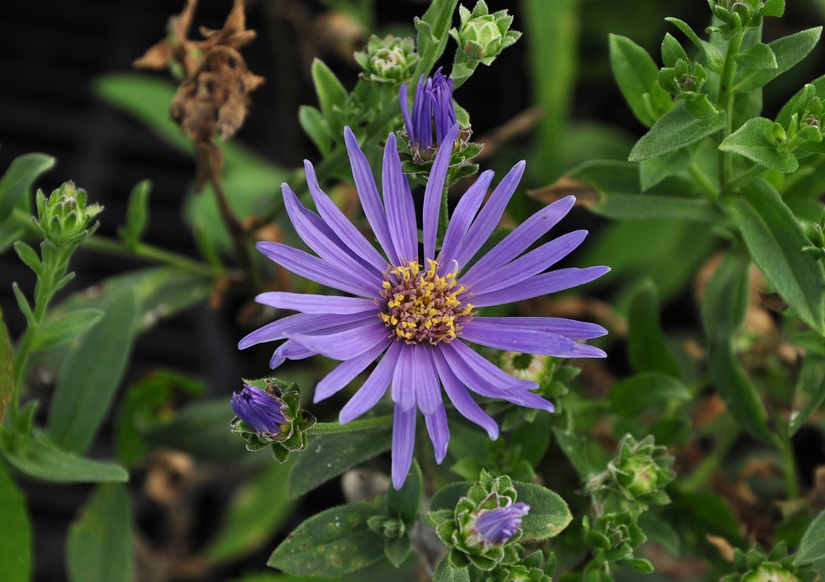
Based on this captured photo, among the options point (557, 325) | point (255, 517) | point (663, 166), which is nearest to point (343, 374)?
point (557, 325)

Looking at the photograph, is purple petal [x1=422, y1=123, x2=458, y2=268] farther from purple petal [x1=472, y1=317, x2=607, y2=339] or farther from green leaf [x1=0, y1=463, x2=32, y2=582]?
green leaf [x1=0, y1=463, x2=32, y2=582]

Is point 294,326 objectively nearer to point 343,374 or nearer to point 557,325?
point 343,374

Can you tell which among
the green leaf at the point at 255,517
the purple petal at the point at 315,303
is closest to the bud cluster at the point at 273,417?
the purple petal at the point at 315,303

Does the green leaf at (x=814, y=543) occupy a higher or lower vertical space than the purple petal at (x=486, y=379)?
lower

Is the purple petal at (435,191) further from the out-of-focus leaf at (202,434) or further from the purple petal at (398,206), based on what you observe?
the out-of-focus leaf at (202,434)

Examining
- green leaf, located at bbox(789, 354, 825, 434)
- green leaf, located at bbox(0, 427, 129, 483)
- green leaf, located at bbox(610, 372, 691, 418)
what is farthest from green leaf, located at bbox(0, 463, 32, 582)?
green leaf, located at bbox(789, 354, 825, 434)

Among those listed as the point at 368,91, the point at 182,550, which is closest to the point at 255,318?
the point at 368,91

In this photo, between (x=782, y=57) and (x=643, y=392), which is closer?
(x=782, y=57)
